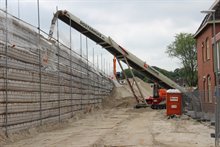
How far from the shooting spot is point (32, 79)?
19.1 metres

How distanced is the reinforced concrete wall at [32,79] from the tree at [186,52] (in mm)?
60327

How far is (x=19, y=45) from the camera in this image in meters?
18.1

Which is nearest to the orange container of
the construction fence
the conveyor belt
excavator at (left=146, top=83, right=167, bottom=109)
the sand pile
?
the construction fence

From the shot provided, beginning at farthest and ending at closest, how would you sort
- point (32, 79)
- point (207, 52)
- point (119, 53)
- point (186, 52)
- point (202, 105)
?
point (186, 52) < point (119, 53) < point (207, 52) < point (202, 105) < point (32, 79)

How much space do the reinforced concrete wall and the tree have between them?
198 feet

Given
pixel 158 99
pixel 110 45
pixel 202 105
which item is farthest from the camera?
pixel 158 99

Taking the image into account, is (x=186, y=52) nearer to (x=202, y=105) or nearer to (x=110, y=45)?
(x=110, y=45)

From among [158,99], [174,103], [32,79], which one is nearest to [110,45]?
[174,103]

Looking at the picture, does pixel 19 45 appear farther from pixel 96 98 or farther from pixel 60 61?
pixel 96 98

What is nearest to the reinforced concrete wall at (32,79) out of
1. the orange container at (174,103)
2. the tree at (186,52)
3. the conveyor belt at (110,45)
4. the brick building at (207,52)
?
the conveyor belt at (110,45)

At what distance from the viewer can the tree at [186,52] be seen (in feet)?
285

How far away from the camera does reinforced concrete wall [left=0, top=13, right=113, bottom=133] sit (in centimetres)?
1623

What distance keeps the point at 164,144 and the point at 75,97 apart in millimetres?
15191

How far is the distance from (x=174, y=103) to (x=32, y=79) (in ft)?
46.2
